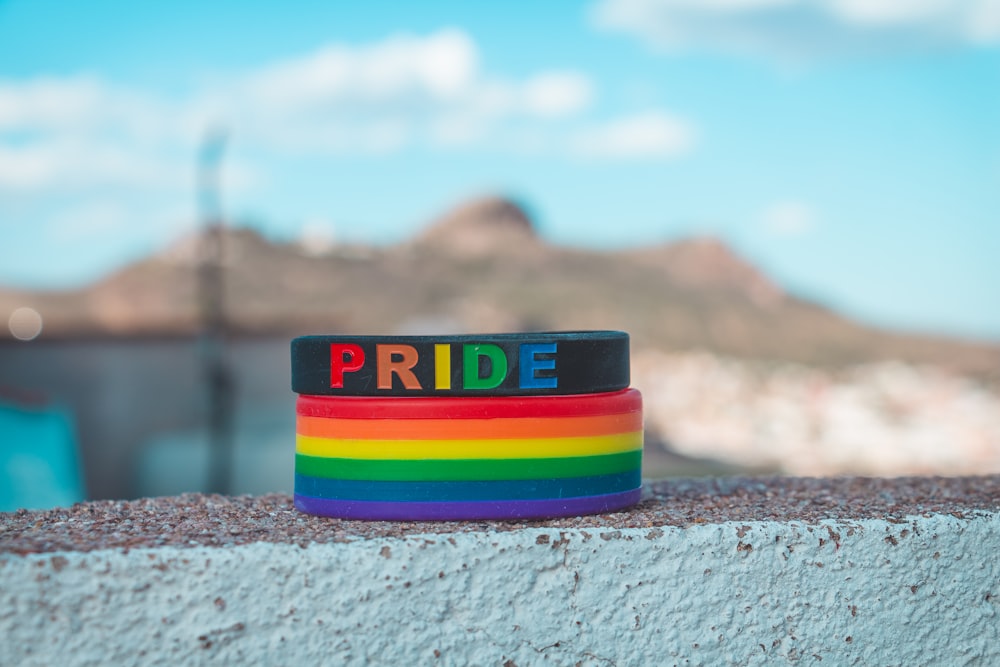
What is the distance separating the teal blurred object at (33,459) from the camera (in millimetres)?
7750

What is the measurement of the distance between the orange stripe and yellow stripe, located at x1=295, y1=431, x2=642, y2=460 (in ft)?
0.04

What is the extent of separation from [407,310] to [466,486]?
27.9 m

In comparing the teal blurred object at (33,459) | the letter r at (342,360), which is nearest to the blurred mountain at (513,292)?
the teal blurred object at (33,459)

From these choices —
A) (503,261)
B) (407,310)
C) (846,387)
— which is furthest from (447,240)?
(846,387)

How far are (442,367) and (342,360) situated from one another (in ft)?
0.86

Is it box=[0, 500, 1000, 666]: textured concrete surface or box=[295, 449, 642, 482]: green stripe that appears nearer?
box=[0, 500, 1000, 666]: textured concrete surface

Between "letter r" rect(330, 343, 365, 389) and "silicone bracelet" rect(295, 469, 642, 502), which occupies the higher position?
"letter r" rect(330, 343, 365, 389)

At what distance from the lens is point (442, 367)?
251cm

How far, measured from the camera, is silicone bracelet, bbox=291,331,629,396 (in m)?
2.51

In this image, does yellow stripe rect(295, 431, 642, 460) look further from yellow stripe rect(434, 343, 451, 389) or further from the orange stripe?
yellow stripe rect(434, 343, 451, 389)

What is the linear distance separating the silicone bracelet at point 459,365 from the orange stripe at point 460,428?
0.07 meters

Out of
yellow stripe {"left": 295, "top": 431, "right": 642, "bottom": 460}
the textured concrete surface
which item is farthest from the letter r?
the textured concrete surface

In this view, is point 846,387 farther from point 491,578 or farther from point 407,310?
point 491,578

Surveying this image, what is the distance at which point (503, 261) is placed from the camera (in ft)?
132
